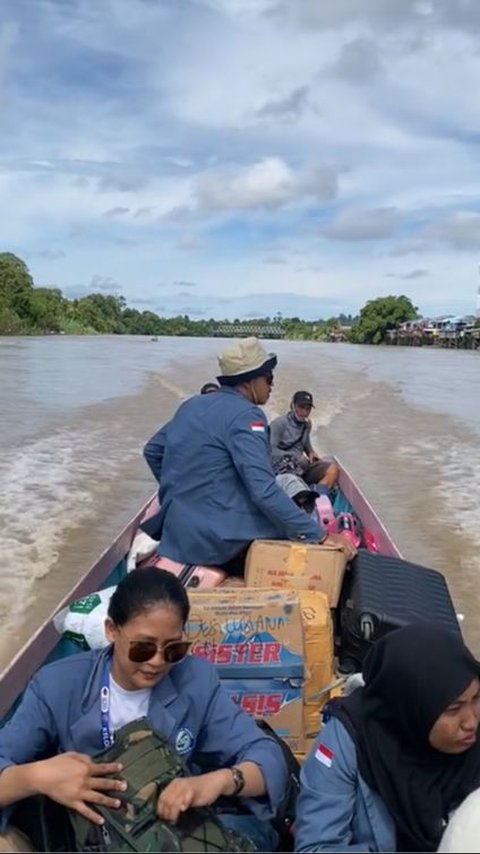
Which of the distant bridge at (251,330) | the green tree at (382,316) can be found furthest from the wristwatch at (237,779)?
the distant bridge at (251,330)

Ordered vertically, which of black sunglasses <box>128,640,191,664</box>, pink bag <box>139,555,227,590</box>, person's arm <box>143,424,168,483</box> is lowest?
pink bag <box>139,555,227,590</box>

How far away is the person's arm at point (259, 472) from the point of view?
3.72 metres

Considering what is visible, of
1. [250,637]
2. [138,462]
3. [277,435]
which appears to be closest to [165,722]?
[250,637]

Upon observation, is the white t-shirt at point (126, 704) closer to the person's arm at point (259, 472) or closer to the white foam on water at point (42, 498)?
the person's arm at point (259, 472)

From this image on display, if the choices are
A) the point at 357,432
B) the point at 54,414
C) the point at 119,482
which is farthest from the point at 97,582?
the point at 54,414

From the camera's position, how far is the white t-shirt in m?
2.10

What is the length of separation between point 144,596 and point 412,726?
0.64 meters

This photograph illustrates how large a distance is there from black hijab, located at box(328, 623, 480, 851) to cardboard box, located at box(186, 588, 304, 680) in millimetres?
1109

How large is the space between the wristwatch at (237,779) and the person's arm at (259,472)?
1759 mm

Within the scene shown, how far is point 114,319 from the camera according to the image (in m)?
112

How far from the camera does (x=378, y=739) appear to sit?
1861 millimetres

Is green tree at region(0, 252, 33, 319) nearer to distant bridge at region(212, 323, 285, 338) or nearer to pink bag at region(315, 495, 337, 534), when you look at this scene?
distant bridge at region(212, 323, 285, 338)

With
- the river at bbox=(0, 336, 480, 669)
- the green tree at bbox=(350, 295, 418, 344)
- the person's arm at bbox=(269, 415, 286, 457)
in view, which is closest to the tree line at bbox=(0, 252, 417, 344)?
the green tree at bbox=(350, 295, 418, 344)

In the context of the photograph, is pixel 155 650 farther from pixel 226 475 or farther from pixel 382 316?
pixel 382 316
